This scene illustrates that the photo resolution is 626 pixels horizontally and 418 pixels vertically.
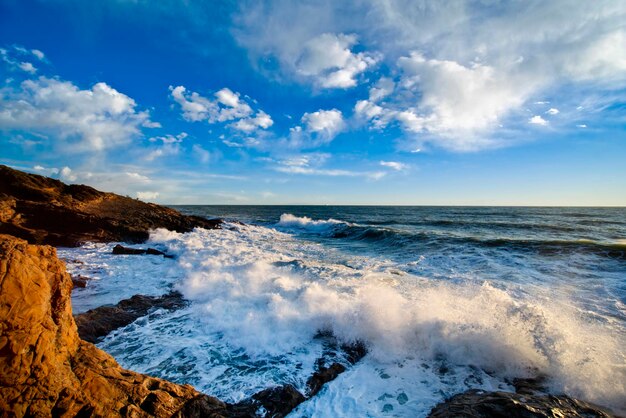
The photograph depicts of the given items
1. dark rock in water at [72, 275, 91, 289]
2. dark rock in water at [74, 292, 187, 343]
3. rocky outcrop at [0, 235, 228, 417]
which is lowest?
dark rock in water at [74, 292, 187, 343]

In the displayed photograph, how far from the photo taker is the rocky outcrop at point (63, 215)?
14.6 meters

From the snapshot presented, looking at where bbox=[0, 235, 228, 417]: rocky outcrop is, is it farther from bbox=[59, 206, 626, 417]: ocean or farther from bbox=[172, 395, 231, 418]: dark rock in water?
bbox=[59, 206, 626, 417]: ocean

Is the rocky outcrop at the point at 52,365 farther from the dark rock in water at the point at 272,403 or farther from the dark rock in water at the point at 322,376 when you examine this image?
the dark rock in water at the point at 322,376

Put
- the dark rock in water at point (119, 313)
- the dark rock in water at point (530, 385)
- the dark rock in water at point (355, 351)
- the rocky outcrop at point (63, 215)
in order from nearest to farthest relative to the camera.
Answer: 1. the dark rock in water at point (530, 385)
2. the dark rock in water at point (355, 351)
3. the dark rock in water at point (119, 313)
4. the rocky outcrop at point (63, 215)

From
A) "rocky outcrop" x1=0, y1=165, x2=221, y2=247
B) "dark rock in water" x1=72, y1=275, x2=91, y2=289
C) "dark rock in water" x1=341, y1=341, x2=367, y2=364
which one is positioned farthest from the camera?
"rocky outcrop" x1=0, y1=165, x2=221, y2=247

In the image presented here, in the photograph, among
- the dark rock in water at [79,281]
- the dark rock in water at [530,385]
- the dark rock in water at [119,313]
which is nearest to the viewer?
the dark rock in water at [530,385]

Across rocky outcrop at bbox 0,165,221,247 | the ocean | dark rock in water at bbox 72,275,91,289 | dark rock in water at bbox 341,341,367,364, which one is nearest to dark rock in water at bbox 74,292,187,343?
the ocean

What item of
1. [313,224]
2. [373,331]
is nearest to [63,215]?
[373,331]

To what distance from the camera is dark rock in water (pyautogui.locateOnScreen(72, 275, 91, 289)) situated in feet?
28.5

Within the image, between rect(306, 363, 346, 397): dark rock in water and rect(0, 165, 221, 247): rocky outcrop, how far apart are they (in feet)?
48.8

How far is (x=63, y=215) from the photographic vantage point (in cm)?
1641

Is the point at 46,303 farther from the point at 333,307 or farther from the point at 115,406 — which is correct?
the point at 333,307

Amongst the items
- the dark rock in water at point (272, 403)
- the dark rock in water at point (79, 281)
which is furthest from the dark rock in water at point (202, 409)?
the dark rock in water at point (79, 281)

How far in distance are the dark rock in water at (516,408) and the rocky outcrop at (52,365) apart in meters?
3.03
